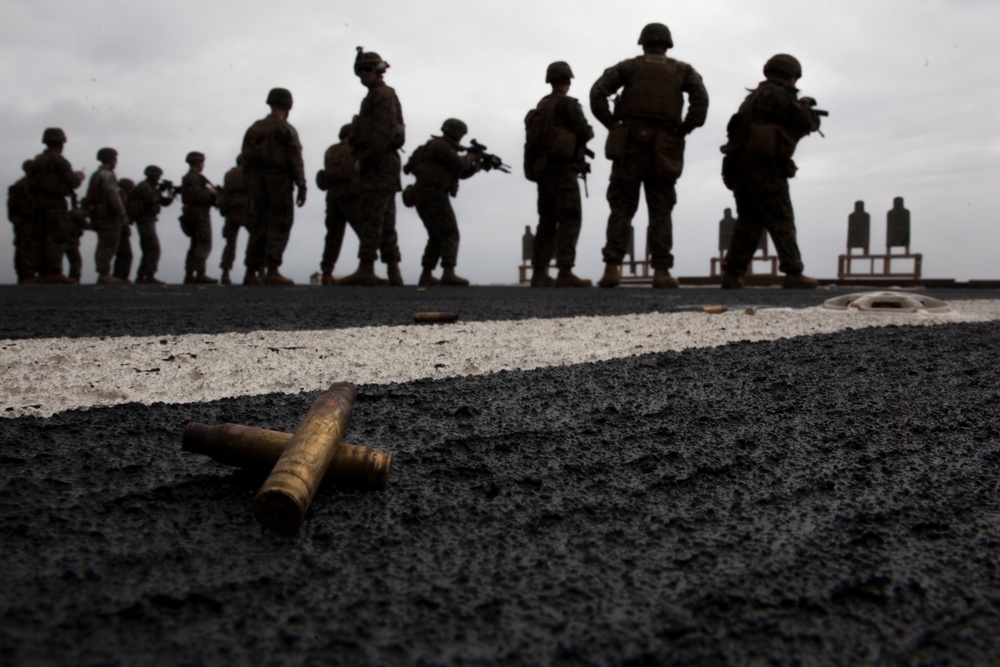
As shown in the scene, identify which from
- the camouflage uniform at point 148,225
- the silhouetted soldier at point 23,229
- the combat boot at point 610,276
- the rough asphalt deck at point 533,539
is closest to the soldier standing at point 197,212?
the camouflage uniform at point 148,225

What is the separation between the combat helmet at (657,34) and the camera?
696 cm

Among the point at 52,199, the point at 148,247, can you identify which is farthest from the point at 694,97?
the point at 148,247

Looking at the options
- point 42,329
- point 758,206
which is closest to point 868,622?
point 42,329

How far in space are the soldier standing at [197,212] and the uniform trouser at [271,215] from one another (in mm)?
4390

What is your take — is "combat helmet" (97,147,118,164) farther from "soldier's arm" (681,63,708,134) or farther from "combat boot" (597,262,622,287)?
"soldier's arm" (681,63,708,134)

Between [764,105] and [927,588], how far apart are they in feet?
22.7

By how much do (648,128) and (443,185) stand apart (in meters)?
3.71

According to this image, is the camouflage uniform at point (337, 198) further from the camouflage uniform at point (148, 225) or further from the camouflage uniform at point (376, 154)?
the camouflage uniform at point (148, 225)

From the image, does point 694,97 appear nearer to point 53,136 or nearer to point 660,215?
point 660,215

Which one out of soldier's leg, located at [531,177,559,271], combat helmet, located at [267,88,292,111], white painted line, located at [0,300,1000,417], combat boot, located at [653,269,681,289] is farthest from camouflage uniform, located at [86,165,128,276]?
white painted line, located at [0,300,1000,417]

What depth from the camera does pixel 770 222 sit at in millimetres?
7020

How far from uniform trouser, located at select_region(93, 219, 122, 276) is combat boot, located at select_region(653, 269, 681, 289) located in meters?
10.1

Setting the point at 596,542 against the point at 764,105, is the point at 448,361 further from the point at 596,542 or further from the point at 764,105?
the point at 764,105

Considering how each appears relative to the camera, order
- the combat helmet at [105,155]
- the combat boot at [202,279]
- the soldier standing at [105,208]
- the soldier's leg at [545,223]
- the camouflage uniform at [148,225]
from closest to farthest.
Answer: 1. the soldier's leg at [545,223]
2. the soldier standing at [105,208]
3. the combat helmet at [105,155]
4. the combat boot at [202,279]
5. the camouflage uniform at [148,225]
